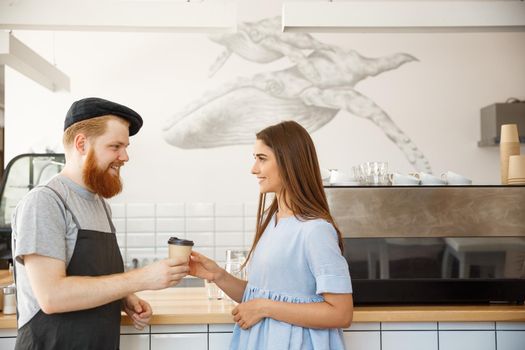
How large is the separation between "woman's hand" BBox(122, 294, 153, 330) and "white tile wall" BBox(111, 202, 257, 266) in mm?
2518

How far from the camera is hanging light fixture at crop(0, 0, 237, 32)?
8.78 feet

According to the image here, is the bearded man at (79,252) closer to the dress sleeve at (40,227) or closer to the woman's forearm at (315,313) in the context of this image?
the dress sleeve at (40,227)

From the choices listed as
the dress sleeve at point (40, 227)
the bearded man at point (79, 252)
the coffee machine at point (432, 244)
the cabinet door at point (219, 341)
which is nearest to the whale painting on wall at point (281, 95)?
the coffee machine at point (432, 244)

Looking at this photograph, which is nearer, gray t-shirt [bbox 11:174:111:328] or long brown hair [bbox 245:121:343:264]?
gray t-shirt [bbox 11:174:111:328]

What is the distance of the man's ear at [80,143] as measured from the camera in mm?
1709

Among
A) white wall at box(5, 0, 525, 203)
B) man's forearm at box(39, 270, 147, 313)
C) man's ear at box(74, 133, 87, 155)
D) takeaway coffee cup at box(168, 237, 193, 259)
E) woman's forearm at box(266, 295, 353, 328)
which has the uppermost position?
white wall at box(5, 0, 525, 203)

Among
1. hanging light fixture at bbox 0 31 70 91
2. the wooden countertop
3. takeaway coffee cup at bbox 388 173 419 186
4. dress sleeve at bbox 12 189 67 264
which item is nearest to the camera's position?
dress sleeve at bbox 12 189 67 264

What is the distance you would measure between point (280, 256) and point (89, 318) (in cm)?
58

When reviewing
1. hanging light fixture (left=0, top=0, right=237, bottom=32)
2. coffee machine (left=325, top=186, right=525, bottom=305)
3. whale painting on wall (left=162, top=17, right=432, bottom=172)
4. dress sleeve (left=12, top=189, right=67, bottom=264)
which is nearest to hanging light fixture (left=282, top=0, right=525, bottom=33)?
hanging light fixture (left=0, top=0, right=237, bottom=32)

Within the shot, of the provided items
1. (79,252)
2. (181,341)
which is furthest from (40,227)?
(181,341)

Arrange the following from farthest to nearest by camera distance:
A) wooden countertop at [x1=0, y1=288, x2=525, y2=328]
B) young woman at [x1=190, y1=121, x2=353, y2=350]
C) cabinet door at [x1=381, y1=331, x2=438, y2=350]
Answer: cabinet door at [x1=381, y1=331, x2=438, y2=350] < wooden countertop at [x1=0, y1=288, x2=525, y2=328] < young woman at [x1=190, y1=121, x2=353, y2=350]

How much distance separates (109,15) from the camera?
2689 mm

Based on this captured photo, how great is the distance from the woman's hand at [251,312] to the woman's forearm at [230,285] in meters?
0.17

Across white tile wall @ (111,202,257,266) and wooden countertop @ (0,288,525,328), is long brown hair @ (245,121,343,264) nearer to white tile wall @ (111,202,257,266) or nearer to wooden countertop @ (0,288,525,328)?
wooden countertop @ (0,288,525,328)
